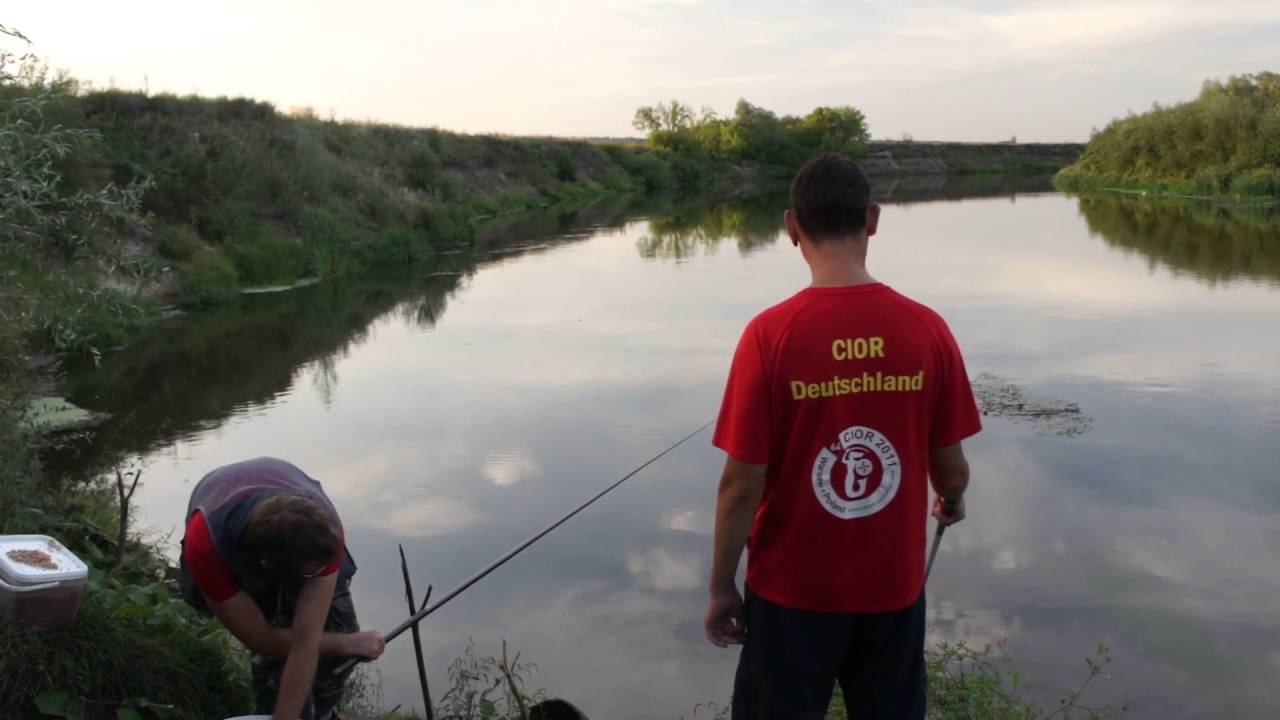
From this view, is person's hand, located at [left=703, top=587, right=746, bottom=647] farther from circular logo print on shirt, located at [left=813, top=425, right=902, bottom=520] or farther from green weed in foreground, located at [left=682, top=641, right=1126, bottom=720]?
green weed in foreground, located at [left=682, top=641, right=1126, bottom=720]

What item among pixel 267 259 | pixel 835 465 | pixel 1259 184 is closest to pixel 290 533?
pixel 835 465

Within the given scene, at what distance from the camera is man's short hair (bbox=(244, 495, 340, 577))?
2510mm

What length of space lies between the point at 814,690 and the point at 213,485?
5.11 ft

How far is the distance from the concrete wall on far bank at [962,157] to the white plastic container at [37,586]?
71.0 m

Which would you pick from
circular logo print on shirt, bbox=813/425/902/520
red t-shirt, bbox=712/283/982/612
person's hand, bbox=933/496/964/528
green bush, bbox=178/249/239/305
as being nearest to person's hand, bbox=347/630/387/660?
red t-shirt, bbox=712/283/982/612

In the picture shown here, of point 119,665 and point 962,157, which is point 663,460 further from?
point 962,157

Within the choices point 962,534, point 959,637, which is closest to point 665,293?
point 962,534

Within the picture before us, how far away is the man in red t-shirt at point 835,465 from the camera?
2.19m

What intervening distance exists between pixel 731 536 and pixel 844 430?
1.12 feet

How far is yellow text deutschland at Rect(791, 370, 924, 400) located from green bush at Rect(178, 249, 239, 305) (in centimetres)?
1476

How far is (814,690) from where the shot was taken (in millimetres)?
2336

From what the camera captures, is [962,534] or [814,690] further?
[962,534]

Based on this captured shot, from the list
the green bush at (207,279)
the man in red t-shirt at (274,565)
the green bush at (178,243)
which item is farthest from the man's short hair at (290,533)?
the green bush at (178,243)

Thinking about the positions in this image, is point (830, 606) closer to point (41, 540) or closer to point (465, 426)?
point (41, 540)
